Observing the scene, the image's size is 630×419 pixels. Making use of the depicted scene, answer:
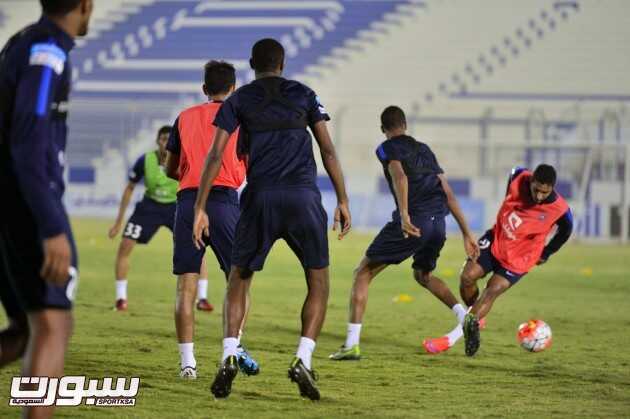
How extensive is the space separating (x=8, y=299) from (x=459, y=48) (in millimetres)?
39283

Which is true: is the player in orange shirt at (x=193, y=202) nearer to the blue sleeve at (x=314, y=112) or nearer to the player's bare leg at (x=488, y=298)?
the blue sleeve at (x=314, y=112)

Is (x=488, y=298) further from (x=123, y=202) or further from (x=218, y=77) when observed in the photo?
(x=123, y=202)

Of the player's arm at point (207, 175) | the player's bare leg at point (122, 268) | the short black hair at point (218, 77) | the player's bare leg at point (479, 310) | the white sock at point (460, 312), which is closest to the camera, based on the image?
the player's arm at point (207, 175)

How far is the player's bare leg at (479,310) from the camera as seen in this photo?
32.3ft

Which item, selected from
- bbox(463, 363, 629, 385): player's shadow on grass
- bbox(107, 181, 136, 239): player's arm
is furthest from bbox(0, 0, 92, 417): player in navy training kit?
bbox(107, 181, 136, 239): player's arm

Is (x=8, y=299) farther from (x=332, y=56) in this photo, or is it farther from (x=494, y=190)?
(x=332, y=56)

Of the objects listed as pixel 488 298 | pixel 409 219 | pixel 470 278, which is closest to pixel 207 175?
pixel 409 219

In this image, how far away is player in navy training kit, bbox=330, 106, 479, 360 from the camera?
994 centimetres

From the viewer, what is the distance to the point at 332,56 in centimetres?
4391

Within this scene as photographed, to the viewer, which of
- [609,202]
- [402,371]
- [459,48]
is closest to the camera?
[402,371]

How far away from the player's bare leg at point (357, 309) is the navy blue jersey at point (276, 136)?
8.54 ft

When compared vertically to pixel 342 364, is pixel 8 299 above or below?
above

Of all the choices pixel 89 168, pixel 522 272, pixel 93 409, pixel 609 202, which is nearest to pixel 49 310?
pixel 93 409

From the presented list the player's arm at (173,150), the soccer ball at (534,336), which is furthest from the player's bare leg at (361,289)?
the player's arm at (173,150)
